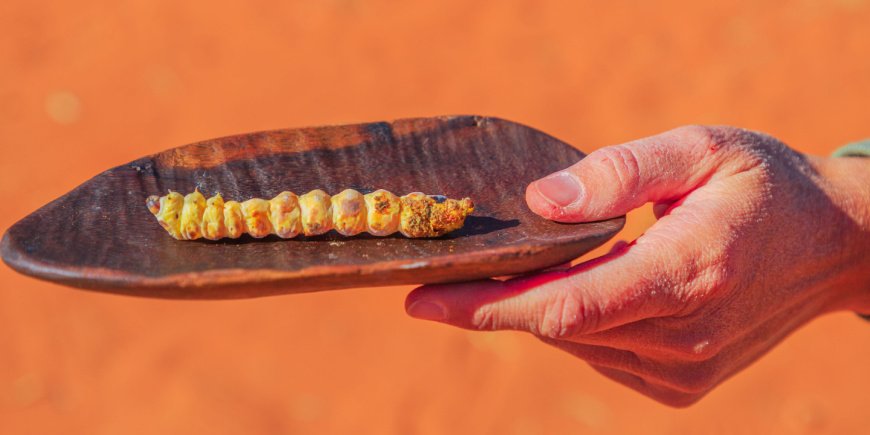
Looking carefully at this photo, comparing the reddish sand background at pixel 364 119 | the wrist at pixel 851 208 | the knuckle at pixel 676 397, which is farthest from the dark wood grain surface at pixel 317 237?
the reddish sand background at pixel 364 119

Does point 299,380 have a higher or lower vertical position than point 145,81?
lower

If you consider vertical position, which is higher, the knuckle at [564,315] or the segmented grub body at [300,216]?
the segmented grub body at [300,216]

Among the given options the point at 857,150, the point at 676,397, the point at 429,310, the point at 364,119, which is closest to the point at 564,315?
the point at 429,310

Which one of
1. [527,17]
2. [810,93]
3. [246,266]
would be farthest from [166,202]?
[810,93]

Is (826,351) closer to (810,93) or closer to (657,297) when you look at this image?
(810,93)

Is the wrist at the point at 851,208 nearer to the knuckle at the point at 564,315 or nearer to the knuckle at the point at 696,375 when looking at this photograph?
the knuckle at the point at 696,375
